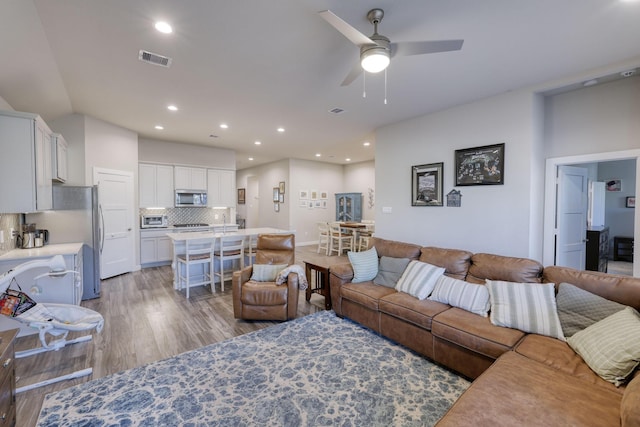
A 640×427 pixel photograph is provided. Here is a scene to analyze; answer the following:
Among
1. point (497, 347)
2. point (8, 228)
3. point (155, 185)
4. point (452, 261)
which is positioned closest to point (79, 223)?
point (8, 228)

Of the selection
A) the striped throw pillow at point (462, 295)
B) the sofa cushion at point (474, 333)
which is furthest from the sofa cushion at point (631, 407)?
the striped throw pillow at point (462, 295)

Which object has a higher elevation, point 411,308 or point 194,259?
point 194,259

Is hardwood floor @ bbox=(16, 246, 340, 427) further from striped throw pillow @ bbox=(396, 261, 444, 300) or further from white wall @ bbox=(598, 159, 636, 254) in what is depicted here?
white wall @ bbox=(598, 159, 636, 254)

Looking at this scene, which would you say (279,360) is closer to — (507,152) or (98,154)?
(507,152)

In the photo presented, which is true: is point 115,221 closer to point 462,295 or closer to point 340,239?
point 340,239

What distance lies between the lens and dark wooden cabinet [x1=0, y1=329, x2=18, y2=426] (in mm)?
1521

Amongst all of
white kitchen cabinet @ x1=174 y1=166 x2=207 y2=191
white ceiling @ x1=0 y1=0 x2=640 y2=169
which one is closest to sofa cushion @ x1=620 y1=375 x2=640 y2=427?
white ceiling @ x1=0 y1=0 x2=640 y2=169

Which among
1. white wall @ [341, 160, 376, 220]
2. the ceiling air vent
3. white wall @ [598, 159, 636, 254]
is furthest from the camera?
white wall @ [341, 160, 376, 220]

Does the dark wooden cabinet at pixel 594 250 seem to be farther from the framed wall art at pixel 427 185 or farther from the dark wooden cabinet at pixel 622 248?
the framed wall art at pixel 427 185

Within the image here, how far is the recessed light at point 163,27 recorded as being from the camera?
230cm

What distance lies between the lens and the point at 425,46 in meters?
2.05

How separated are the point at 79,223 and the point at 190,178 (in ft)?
9.50

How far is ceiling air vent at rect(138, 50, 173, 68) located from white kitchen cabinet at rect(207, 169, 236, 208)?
4.46 metres

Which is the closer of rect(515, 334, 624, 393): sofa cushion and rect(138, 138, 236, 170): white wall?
rect(515, 334, 624, 393): sofa cushion
